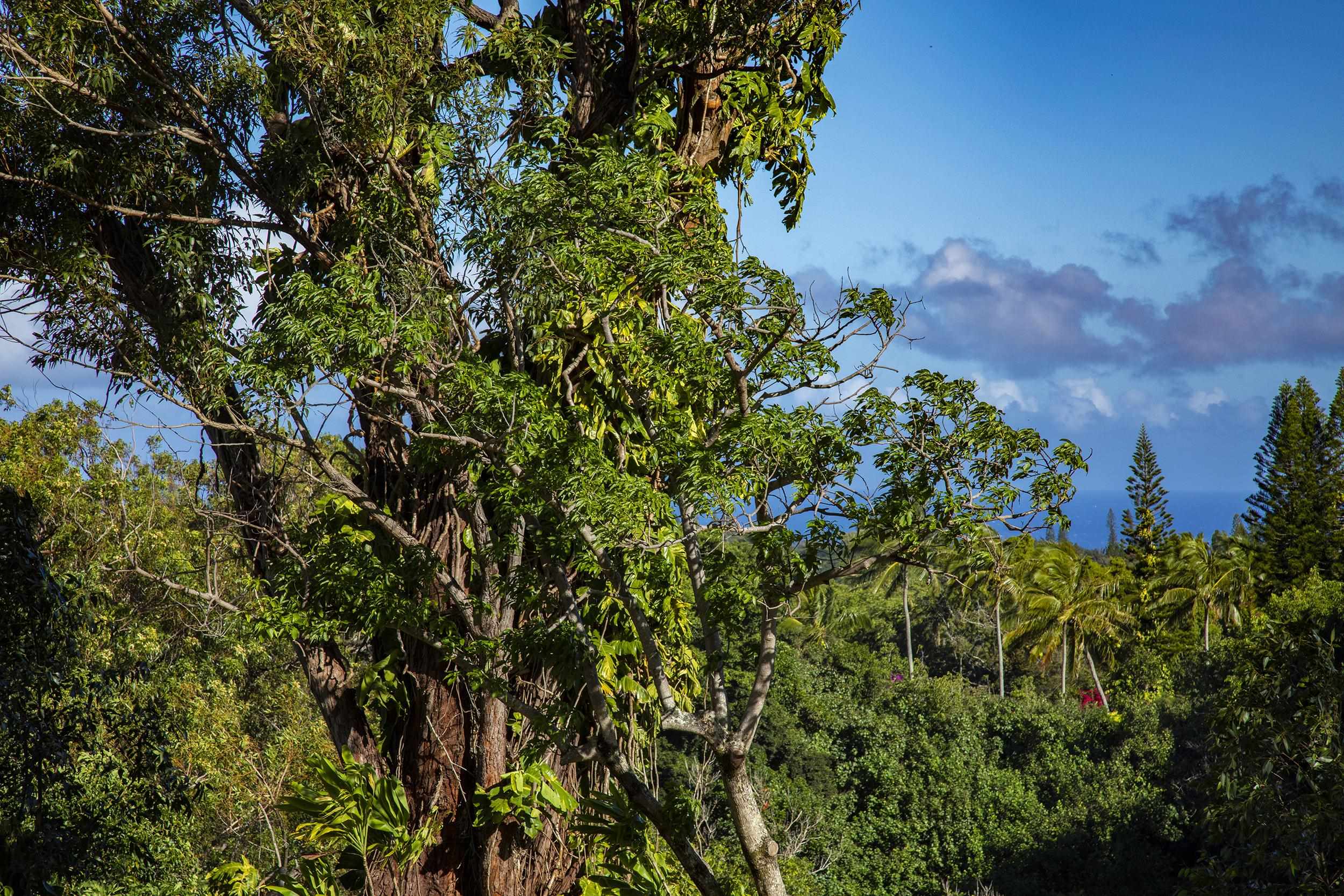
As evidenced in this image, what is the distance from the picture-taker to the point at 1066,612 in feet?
92.9

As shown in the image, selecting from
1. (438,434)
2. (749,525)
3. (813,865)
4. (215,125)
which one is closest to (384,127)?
(215,125)

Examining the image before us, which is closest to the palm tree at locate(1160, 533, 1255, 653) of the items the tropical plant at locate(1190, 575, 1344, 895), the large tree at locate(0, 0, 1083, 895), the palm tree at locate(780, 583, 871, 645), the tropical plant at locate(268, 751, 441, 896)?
the palm tree at locate(780, 583, 871, 645)

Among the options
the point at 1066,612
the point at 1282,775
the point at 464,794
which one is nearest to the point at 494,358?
the point at 464,794

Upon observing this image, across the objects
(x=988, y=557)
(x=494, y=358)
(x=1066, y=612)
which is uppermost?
(x=1066, y=612)

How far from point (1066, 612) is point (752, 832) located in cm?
2576

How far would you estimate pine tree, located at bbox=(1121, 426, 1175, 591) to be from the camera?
31312 mm

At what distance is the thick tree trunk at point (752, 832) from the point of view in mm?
4977

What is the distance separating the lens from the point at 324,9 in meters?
5.98

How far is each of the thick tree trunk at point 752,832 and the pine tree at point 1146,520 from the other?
95.0 feet

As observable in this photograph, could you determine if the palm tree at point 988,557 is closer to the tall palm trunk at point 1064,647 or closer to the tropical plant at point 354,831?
the tropical plant at point 354,831

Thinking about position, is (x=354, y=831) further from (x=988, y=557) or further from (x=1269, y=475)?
(x=1269, y=475)

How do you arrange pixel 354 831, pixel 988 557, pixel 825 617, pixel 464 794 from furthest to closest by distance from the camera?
pixel 825 617, pixel 464 794, pixel 354 831, pixel 988 557

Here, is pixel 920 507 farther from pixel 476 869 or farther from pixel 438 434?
pixel 476 869

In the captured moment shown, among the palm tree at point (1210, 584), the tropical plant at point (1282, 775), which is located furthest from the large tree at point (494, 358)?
the palm tree at point (1210, 584)
